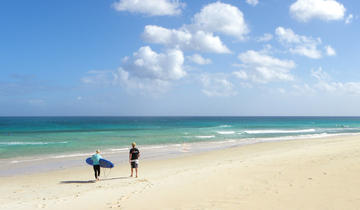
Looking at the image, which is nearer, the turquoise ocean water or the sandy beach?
the sandy beach

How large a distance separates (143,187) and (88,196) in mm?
1759

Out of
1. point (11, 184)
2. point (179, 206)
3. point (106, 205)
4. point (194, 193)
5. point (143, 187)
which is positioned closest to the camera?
point (179, 206)

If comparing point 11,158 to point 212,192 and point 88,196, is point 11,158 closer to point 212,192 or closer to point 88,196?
point 88,196

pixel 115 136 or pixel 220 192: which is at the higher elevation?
pixel 220 192

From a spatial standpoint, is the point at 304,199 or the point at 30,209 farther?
the point at 30,209

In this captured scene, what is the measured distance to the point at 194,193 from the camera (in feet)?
25.4

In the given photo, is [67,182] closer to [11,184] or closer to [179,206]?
[11,184]

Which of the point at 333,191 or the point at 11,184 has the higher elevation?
the point at 333,191

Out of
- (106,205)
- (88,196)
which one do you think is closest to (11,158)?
(88,196)

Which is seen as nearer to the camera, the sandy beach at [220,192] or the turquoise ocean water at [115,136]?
the sandy beach at [220,192]

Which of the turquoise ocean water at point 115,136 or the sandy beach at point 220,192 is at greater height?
the sandy beach at point 220,192

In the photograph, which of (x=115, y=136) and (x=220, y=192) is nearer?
(x=220, y=192)

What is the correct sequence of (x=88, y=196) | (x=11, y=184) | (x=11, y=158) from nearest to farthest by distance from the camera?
1. (x=88, y=196)
2. (x=11, y=184)
3. (x=11, y=158)

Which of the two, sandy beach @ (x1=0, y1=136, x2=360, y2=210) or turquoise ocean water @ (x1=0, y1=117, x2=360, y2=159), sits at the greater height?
sandy beach @ (x1=0, y1=136, x2=360, y2=210)
